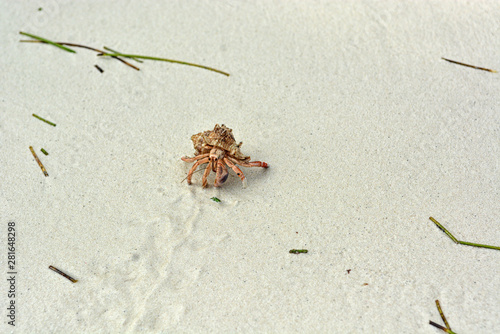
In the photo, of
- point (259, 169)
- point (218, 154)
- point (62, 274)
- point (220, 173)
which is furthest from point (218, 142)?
point (62, 274)

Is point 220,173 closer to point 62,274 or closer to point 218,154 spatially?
point 218,154

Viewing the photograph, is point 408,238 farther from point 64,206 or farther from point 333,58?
point 64,206

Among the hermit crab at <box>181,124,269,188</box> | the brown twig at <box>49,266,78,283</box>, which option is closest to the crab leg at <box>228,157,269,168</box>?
the hermit crab at <box>181,124,269,188</box>

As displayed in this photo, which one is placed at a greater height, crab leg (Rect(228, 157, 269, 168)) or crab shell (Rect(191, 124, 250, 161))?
crab shell (Rect(191, 124, 250, 161))

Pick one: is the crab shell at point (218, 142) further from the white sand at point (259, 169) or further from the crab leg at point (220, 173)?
the white sand at point (259, 169)

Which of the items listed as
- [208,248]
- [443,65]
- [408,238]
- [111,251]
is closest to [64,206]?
[111,251]

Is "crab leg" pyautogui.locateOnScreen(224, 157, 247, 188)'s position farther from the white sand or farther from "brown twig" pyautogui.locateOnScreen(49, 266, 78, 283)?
"brown twig" pyautogui.locateOnScreen(49, 266, 78, 283)
